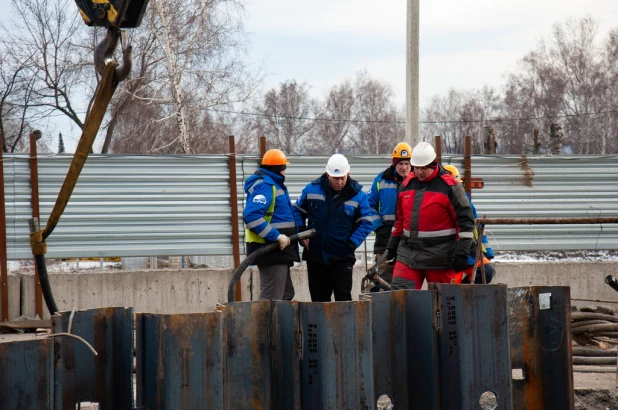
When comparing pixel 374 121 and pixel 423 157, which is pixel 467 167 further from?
pixel 374 121

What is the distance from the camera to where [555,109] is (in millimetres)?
53625

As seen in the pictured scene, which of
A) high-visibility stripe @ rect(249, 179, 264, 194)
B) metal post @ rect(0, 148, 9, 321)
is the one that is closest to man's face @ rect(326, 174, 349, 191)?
high-visibility stripe @ rect(249, 179, 264, 194)

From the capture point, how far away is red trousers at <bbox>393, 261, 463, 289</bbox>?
22.6 feet

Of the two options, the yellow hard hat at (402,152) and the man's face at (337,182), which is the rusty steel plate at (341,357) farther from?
the yellow hard hat at (402,152)

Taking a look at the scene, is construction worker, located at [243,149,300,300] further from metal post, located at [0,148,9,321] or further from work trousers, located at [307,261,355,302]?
metal post, located at [0,148,9,321]

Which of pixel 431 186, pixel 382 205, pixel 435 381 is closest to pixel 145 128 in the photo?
pixel 382 205

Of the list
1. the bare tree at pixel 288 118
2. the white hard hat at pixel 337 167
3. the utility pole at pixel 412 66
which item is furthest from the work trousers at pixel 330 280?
the bare tree at pixel 288 118

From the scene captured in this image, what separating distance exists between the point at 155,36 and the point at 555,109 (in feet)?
124

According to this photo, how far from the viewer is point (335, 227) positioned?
309 inches

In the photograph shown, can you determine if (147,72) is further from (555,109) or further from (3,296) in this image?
→ (555,109)

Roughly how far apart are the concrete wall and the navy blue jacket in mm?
2969

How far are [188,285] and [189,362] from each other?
6.46m

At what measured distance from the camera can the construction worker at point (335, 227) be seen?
7820 mm

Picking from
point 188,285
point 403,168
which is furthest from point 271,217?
point 188,285
